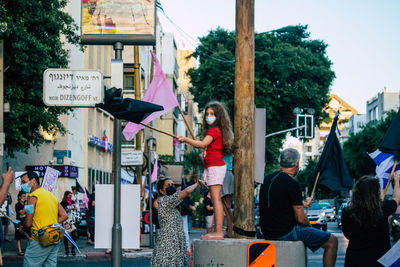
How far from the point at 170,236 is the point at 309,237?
8.11ft

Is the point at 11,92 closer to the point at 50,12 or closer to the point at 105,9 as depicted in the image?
the point at 50,12

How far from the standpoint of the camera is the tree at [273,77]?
43.5 meters

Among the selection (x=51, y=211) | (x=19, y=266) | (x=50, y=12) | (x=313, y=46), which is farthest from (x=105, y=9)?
(x=313, y=46)

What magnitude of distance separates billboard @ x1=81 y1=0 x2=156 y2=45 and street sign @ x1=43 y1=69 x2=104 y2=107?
0.59m

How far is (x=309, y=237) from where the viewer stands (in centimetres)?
653

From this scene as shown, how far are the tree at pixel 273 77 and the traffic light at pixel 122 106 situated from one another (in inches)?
1363

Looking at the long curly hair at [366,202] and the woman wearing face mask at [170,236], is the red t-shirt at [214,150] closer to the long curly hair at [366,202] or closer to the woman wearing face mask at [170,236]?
the woman wearing face mask at [170,236]

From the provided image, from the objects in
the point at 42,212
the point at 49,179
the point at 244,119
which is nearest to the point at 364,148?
the point at 49,179

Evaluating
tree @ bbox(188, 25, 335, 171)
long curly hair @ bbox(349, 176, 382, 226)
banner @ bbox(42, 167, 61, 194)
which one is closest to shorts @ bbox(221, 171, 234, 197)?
long curly hair @ bbox(349, 176, 382, 226)

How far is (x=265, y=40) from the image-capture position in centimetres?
4591

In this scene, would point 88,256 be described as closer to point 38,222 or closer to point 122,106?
point 38,222

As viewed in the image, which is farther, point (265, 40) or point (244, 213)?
point (265, 40)

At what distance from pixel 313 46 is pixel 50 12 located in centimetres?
3063

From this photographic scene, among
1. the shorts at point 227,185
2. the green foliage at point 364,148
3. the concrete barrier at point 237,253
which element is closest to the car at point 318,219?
the shorts at point 227,185
